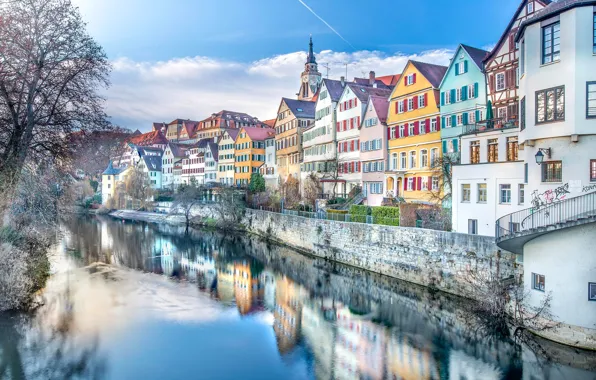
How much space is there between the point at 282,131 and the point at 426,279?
3567cm

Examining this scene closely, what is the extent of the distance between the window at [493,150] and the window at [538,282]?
23.0 feet

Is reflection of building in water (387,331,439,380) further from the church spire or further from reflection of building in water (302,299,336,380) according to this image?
the church spire

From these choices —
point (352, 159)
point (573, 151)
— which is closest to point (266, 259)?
point (352, 159)

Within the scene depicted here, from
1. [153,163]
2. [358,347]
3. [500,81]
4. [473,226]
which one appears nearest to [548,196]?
[473,226]

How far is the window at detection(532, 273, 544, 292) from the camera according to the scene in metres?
15.1

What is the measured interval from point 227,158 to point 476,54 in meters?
45.5

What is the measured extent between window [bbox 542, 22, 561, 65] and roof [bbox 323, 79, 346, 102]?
91.8 ft

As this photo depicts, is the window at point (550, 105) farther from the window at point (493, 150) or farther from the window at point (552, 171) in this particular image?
the window at point (493, 150)

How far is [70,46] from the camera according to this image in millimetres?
16625

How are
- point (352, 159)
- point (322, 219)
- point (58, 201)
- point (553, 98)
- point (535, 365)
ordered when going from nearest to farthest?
1. point (535, 365)
2. point (553, 98)
3. point (58, 201)
4. point (322, 219)
5. point (352, 159)

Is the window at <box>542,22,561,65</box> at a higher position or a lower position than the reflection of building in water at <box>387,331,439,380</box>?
higher

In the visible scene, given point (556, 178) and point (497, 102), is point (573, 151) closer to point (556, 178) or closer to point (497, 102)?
point (556, 178)

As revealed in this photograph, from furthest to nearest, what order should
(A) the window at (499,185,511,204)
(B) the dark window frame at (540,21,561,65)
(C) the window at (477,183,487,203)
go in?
(C) the window at (477,183,487,203) → (A) the window at (499,185,511,204) → (B) the dark window frame at (540,21,561,65)

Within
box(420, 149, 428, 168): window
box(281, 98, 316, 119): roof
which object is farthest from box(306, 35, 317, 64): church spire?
box(420, 149, 428, 168): window
